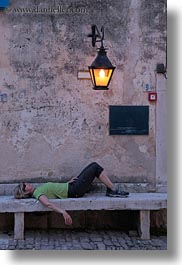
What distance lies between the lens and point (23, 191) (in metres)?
5.89

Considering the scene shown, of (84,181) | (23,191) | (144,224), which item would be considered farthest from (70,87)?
(144,224)

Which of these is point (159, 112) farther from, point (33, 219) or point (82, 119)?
point (33, 219)

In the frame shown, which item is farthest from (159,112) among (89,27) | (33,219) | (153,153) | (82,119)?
(33,219)

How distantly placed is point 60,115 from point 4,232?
1640 mm

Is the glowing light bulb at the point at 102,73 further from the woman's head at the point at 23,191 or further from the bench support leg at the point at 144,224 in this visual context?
the bench support leg at the point at 144,224

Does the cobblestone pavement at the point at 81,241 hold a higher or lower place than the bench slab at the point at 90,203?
lower

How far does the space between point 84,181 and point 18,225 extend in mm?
960

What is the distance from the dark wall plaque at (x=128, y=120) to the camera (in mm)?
6309

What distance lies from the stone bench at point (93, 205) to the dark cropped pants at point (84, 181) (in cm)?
10

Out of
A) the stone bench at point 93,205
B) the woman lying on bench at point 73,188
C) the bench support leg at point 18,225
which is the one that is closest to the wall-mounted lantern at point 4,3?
the woman lying on bench at point 73,188

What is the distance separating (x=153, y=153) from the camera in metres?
6.38

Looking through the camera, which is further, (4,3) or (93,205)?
(4,3)

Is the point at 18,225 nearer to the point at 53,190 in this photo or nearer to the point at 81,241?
the point at 53,190

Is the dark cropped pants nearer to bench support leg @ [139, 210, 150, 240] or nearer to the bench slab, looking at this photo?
the bench slab
